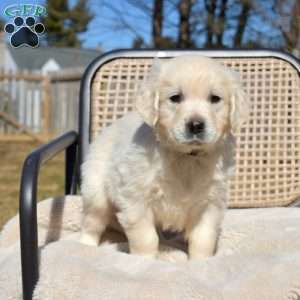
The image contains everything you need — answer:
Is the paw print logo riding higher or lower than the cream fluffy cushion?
higher

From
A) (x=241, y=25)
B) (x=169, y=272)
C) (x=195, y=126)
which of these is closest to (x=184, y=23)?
(x=241, y=25)

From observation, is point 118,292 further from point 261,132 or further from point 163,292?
point 261,132

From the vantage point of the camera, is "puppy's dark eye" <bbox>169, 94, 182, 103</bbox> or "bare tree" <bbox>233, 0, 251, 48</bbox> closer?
"puppy's dark eye" <bbox>169, 94, 182, 103</bbox>

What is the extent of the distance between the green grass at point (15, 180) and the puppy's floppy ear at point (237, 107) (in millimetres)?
2641

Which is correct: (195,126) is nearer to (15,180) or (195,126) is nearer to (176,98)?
(176,98)

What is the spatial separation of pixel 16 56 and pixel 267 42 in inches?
645

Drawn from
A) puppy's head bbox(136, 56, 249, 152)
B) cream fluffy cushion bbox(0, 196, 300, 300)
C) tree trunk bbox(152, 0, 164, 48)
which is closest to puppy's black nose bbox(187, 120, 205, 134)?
puppy's head bbox(136, 56, 249, 152)

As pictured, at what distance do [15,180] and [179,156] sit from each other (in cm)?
498

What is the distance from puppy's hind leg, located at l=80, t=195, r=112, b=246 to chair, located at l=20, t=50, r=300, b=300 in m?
0.50

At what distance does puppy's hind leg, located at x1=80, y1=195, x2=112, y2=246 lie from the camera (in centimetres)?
227

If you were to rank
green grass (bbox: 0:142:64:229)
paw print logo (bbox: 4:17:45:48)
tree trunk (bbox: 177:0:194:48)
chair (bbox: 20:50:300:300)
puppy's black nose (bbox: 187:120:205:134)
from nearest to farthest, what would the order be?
→ puppy's black nose (bbox: 187:120:205:134), chair (bbox: 20:50:300:300), paw print logo (bbox: 4:17:45:48), green grass (bbox: 0:142:64:229), tree trunk (bbox: 177:0:194:48)

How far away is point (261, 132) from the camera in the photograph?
2.93m

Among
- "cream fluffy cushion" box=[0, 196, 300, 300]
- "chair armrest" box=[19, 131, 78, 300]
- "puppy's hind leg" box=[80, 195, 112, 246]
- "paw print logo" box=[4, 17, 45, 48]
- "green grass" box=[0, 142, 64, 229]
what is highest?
"paw print logo" box=[4, 17, 45, 48]

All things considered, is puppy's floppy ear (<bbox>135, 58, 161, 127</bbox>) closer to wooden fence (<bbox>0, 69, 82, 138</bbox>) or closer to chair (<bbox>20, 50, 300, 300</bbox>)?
chair (<bbox>20, 50, 300, 300</bbox>)
